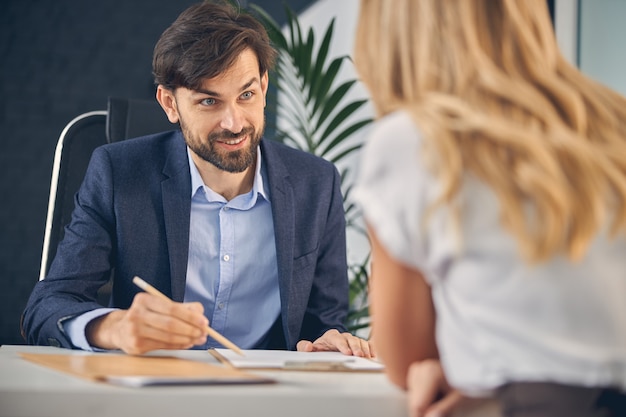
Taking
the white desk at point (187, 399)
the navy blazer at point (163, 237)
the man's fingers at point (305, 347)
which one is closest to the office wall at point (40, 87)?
the navy blazer at point (163, 237)

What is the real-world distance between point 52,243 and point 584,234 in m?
1.58

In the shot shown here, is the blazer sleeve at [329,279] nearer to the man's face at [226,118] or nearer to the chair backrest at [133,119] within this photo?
the man's face at [226,118]

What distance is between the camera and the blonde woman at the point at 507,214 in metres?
0.72

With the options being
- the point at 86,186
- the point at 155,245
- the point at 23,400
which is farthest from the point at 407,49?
the point at 86,186

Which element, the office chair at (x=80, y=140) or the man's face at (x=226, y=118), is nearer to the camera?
the man's face at (x=226, y=118)

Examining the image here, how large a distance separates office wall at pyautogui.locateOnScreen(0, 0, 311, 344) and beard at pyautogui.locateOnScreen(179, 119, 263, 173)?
93.5 inches

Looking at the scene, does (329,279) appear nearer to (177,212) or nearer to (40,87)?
(177,212)

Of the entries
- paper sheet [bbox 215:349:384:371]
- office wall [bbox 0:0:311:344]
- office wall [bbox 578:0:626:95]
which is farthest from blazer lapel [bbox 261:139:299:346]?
office wall [bbox 0:0:311:344]

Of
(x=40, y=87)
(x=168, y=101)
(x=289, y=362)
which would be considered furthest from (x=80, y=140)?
(x=40, y=87)

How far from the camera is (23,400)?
0.79 meters

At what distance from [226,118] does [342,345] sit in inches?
27.7

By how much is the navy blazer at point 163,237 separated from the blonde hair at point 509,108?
98 cm

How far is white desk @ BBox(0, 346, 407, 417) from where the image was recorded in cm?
79

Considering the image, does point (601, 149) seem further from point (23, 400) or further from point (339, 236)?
point (339, 236)
